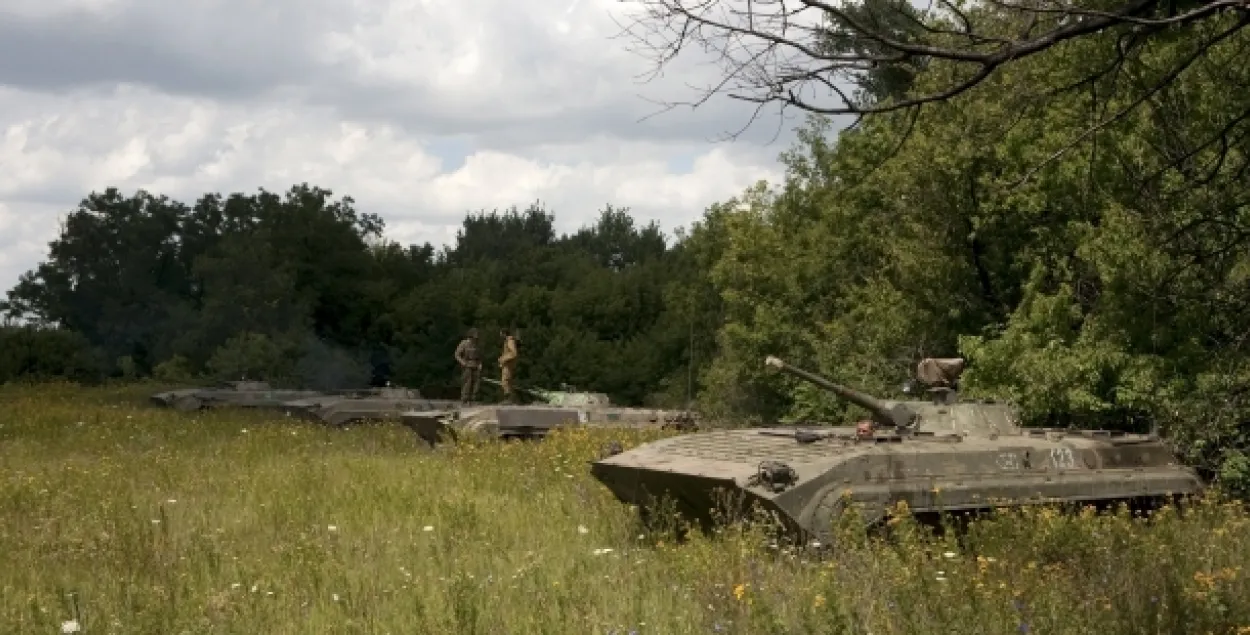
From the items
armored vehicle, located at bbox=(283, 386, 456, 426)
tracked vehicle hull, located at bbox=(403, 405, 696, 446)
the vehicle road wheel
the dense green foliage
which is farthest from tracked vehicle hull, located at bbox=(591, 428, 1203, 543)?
the dense green foliage

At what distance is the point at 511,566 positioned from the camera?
859 cm

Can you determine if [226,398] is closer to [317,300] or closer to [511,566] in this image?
[511,566]

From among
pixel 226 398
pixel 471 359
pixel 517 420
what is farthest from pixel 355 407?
pixel 517 420

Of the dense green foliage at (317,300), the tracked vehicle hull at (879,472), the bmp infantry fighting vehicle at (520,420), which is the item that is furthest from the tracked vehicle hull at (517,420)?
the dense green foliage at (317,300)

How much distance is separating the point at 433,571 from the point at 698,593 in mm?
1901

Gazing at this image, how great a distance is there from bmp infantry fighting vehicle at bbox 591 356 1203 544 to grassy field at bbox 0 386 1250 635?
0.45 m

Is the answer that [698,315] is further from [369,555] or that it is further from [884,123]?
[369,555]

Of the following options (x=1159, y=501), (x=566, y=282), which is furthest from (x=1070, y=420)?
(x=566, y=282)

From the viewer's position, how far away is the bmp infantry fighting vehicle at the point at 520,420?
18.9 meters

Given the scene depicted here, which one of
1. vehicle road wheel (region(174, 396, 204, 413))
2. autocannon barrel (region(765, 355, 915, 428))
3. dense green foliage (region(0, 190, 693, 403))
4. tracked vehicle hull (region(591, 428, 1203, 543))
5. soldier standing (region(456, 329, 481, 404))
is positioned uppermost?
dense green foliage (region(0, 190, 693, 403))

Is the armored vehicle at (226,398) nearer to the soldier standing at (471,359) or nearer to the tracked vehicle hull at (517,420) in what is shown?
the soldier standing at (471,359)

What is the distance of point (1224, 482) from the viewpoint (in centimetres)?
1482

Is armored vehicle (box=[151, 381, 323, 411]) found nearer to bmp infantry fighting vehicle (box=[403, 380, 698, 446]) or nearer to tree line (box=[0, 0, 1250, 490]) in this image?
bmp infantry fighting vehicle (box=[403, 380, 698, 446])

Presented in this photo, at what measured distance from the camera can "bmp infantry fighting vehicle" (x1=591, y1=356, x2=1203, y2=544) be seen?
9.33 meters
